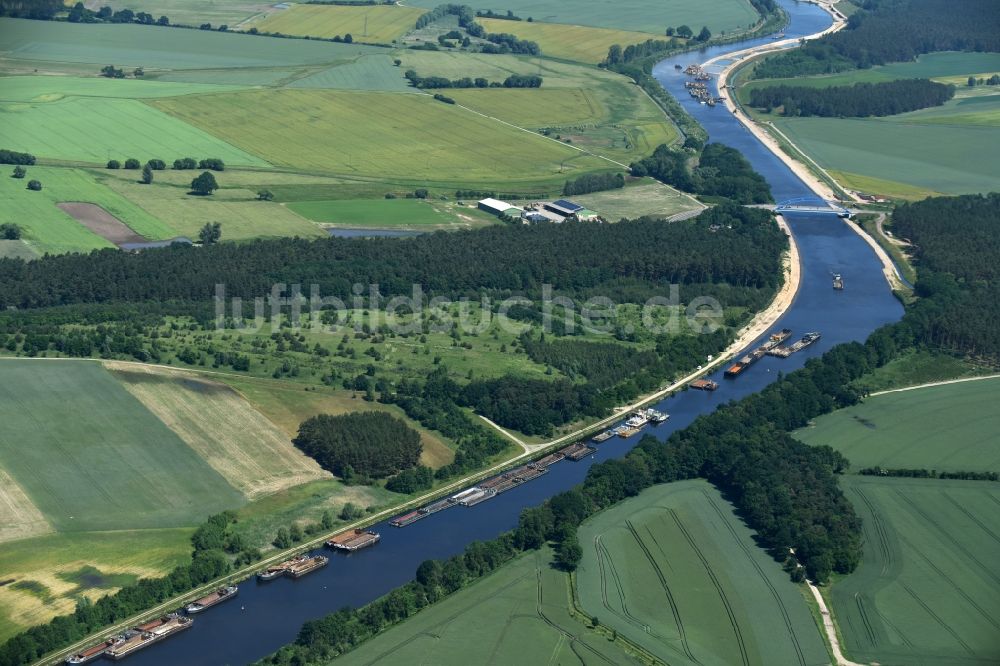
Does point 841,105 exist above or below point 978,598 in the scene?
above

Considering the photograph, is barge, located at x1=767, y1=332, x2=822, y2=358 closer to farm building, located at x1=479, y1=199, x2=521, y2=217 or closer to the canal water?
the canal water

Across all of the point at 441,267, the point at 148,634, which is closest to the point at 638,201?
the point at 441,267

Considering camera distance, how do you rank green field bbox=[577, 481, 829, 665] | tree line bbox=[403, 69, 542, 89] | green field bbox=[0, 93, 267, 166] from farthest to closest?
tree line bbox=[403, 69, 542, 89] < green field bbox=[0, 93, 267, 166] < green field bbox=[577, 481, 829, 665]

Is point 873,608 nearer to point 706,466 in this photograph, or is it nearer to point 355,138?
point 706,466

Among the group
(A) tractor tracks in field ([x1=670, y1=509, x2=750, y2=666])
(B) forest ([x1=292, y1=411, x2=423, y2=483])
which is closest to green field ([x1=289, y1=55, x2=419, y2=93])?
(B) forest ([x1=292, y1=411, x2=423, y2=483])

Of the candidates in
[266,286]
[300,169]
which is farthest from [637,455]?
[300,169]

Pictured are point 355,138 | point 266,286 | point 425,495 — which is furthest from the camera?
point 355,138

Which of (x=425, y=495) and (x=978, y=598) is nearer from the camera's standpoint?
(x=978, y=598)
